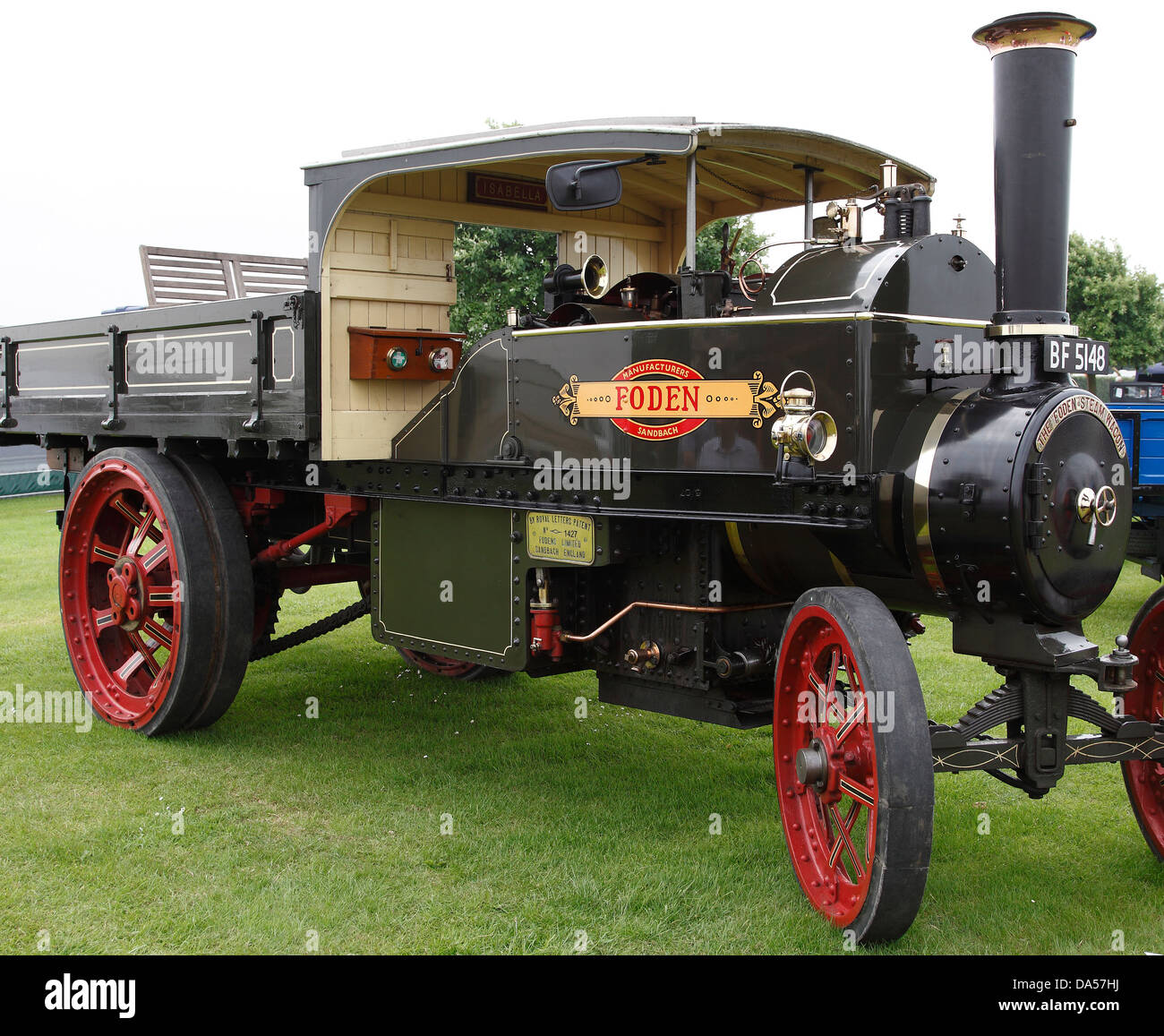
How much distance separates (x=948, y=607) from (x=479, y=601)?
182 cm

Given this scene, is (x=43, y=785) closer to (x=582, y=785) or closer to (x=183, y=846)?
(x=183, y=846)

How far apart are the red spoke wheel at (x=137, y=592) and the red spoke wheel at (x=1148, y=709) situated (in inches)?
153

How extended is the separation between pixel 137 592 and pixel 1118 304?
27.0 m

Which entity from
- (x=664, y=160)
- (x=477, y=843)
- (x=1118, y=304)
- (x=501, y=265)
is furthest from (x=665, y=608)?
(x=1118, y=304)

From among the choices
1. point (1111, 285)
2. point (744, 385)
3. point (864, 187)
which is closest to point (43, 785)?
point (744, 385)

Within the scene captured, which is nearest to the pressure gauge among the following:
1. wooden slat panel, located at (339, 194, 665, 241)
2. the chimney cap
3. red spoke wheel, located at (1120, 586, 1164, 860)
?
wooden slat panel, located at (339, 194, 665, 241)

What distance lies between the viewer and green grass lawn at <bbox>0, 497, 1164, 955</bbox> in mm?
3873

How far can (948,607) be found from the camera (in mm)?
3926

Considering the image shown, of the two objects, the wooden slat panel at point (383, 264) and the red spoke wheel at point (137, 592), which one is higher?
the wooden slat panel at point (383, 264)

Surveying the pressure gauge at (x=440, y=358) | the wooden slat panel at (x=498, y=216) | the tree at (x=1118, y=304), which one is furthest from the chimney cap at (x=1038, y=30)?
the tree at (x=1118, y=304)

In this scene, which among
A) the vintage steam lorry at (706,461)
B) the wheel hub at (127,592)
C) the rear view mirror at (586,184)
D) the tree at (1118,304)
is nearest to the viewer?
the vintage steam lorry at (706,461)

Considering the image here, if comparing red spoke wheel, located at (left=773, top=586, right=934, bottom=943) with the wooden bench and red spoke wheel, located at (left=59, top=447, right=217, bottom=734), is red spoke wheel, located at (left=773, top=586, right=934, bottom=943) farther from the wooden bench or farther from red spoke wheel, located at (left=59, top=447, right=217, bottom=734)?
the wooden bench

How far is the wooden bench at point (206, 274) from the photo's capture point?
700 centimetres

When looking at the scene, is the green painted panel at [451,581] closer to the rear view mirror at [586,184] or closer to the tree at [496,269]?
the rear view mirror at [586,184]
